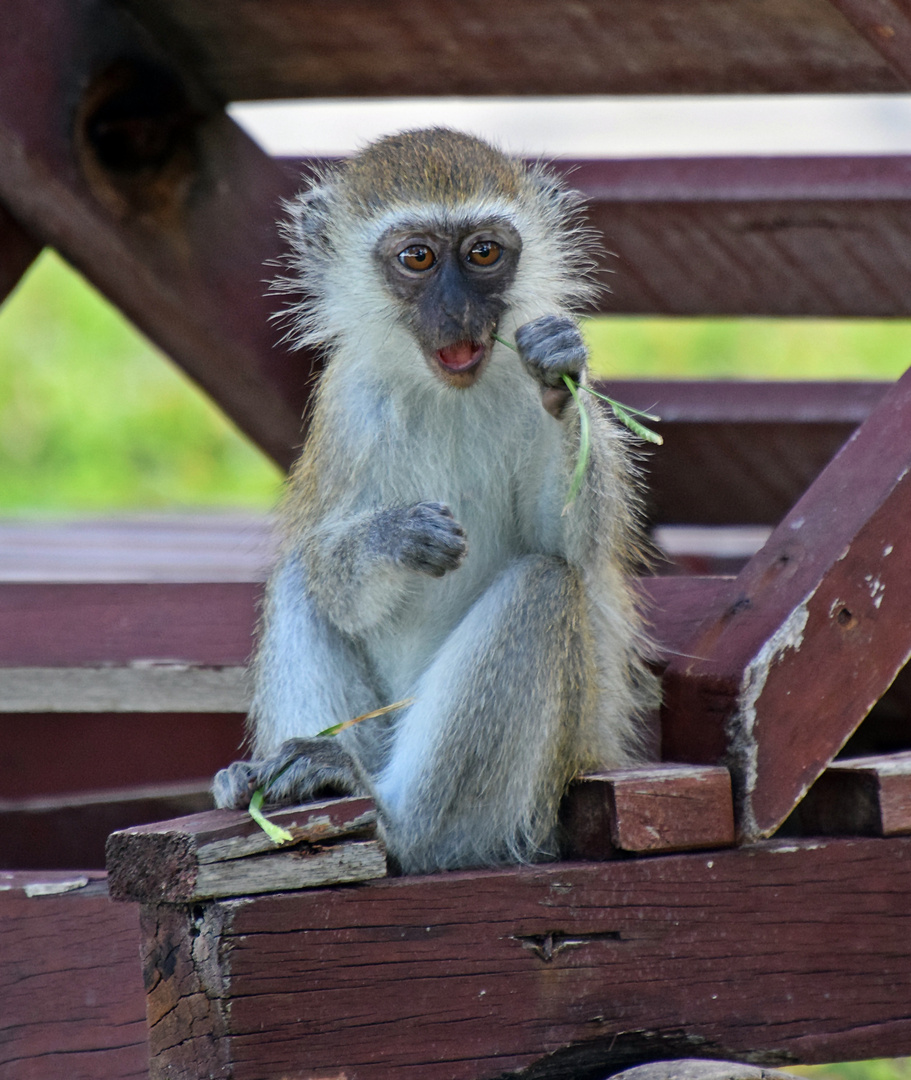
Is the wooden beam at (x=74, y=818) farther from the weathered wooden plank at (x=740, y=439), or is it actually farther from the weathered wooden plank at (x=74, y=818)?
the weathered wooden plank at (x=740, y=439)

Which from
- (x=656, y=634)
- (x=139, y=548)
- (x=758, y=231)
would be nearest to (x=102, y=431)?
(x=139, y=548)

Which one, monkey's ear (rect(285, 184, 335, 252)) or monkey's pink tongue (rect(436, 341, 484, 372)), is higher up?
monkey's ear (rect(285, 184, 335, 252))

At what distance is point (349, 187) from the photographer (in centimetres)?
338

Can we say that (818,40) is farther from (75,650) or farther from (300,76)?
(75,650)

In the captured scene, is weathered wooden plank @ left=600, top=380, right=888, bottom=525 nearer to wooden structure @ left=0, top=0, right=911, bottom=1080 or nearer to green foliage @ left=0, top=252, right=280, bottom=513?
wooden structure @ left=0, top=0, right=911, bottom=1080

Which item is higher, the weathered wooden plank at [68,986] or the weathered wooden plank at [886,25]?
the weathered wooden plank at [886,25]

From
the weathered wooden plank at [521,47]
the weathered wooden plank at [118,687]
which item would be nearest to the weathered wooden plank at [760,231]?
the weathered wooden plank at [521,47]

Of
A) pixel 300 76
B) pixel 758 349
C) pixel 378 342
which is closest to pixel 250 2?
pixel 300 76

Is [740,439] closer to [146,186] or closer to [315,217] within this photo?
[315,217]

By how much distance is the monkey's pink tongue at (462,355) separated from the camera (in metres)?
2.88

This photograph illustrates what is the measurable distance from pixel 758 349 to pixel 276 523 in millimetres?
8240

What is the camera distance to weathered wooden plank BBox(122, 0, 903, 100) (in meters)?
3.30

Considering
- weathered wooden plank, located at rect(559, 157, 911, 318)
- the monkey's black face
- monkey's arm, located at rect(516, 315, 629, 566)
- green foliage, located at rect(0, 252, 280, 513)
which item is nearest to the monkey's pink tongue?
the monkey's black face

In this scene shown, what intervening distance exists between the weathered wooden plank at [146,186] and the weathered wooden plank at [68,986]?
1.60 meters
